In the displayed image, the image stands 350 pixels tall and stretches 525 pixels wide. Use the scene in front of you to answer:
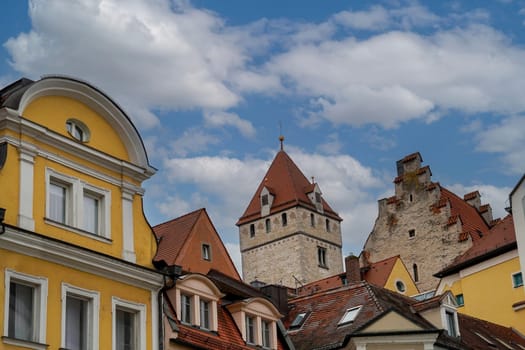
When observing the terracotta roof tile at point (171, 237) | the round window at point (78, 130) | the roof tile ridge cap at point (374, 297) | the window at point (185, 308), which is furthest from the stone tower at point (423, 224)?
the round window at point (78, 130)

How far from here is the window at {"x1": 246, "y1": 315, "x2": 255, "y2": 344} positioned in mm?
30464

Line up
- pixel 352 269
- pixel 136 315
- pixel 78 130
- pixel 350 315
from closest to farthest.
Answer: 1. pixel 136 315
2. pixel 78 130
3. pixel 350 315
4. pixel 352 269

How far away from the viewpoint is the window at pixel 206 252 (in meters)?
42.3

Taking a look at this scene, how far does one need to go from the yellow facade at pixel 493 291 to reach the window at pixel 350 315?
15.2 m

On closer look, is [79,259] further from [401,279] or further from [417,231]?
[417,231]

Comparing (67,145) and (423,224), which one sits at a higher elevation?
(423,224)

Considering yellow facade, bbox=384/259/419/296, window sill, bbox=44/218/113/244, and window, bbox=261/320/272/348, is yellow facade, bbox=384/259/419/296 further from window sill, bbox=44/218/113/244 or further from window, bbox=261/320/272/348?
window sill, bbox=44/218/113/244

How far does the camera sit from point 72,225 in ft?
77.6

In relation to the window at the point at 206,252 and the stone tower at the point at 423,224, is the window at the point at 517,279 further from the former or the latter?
the stone tower at the point at 423,224

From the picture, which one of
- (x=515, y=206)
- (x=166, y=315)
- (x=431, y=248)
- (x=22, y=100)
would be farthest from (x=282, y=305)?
(x=431, y=248)

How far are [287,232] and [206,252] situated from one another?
263 ft

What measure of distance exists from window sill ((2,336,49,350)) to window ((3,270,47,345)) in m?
0.05

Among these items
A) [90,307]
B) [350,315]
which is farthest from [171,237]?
[90,307]

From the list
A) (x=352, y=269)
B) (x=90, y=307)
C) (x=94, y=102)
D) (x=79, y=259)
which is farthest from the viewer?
(x=352, y=269)
